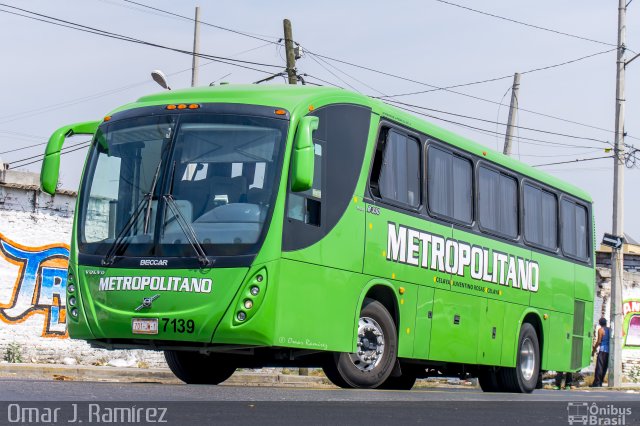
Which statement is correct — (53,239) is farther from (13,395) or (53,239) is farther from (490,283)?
(13,395)

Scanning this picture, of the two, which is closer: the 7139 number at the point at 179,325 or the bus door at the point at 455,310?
the 7139 number at the point at 179,325

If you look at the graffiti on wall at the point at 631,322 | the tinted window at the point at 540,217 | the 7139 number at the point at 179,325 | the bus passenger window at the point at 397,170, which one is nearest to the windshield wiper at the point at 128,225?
the 7139 number at the point at 179,325

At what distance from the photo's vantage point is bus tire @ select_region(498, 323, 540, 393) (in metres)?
18.1

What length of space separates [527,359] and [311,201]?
7019mm

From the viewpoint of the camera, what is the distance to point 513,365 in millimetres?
17797

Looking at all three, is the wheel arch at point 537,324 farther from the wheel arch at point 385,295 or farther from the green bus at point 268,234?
the wheel arch at point 385,295

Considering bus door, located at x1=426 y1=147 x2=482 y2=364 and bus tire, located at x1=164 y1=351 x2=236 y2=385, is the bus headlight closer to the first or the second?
bus tire, located at x1=164 y1=351 x2=236 y2=385

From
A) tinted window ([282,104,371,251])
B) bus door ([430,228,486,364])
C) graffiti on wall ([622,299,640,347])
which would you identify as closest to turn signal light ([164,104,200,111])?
tinted window ([282,104,371,251])

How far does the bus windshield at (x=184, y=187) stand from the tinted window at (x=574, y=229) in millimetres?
8635

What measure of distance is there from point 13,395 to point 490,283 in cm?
894

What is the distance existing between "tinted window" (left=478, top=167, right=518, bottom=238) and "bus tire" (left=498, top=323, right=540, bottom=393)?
165cm

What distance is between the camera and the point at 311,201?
1273cm

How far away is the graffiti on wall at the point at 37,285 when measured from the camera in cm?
2153

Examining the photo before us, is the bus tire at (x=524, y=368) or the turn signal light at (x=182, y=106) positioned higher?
the turn signal light at (x=182, y=106)
